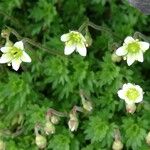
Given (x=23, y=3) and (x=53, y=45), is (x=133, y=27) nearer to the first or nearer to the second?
(x=53, y=45)

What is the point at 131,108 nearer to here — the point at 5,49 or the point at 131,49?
the point at 131,49

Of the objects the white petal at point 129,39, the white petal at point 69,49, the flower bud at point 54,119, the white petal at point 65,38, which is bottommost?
the flower bud at point 54,119

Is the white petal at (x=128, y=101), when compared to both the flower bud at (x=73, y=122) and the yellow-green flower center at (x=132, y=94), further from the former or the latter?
the flower bud at (x=73, y=122)

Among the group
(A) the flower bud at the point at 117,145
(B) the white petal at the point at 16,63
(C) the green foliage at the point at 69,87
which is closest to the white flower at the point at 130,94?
(C) the green foliage at the point at 69,87

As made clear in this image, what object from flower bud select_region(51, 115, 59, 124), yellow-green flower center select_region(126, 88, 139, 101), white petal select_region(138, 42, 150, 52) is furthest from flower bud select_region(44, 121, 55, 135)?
white petal select_region(138, 42, 150, 52)

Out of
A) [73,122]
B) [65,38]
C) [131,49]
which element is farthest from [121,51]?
[73,122]

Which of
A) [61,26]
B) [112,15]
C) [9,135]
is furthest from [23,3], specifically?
[9,135]
